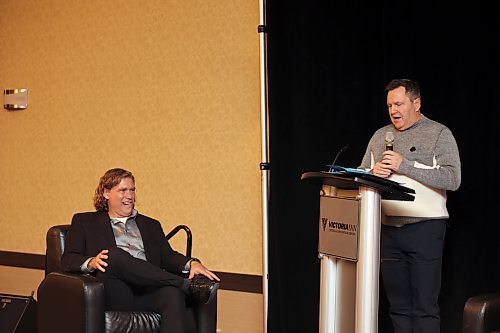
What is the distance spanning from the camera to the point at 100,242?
4.27 meters

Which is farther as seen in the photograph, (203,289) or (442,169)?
(203,289)

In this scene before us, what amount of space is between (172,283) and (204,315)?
230mm

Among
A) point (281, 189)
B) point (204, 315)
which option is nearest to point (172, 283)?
point (204, 315)

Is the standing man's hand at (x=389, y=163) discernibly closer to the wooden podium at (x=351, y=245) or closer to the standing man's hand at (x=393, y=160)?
the standing man's hand at (x=393, y=160)

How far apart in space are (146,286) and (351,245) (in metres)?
1.24

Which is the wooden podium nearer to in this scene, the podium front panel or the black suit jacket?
the podium front panel

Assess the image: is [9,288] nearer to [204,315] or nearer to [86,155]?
[86,155]

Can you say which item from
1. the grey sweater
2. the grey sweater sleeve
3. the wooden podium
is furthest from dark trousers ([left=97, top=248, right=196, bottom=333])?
the grey sweater sleeve

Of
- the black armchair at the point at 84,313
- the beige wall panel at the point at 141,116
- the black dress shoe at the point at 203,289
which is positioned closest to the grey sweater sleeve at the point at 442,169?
the black dress shoe at the point at 203,289

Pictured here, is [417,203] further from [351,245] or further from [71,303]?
[71,303]

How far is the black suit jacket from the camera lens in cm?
421

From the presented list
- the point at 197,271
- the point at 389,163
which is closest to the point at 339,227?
the point at 389,163

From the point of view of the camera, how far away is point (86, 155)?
6590 mm

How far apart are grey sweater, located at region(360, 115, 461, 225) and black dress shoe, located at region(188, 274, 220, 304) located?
0.91m
